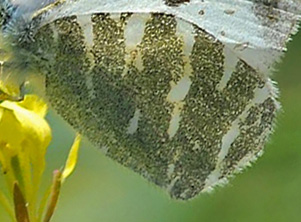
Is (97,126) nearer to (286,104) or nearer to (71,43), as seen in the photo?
(71,43)

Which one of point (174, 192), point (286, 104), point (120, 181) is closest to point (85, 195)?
point (120, 181)

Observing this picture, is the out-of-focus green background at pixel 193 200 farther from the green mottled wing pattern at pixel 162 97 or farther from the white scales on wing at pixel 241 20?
the white scales on wing at pixel 241 20

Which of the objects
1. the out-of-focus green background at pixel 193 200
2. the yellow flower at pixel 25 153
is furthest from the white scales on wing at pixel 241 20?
the out-of-focus green background at pixel 193 200

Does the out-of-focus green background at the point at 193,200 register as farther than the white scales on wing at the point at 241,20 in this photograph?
Yes

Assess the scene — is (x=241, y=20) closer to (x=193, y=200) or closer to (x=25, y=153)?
(x=25, y=153)

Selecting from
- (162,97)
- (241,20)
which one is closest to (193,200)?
(162,97)

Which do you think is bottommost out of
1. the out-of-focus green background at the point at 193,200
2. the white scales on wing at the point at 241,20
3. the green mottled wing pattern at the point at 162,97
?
the out-of-focus green background at the point at 193,200

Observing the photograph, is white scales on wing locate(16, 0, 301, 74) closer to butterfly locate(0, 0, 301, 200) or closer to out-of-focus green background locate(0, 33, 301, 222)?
butterfly locate(0, 0, 301, 200)
